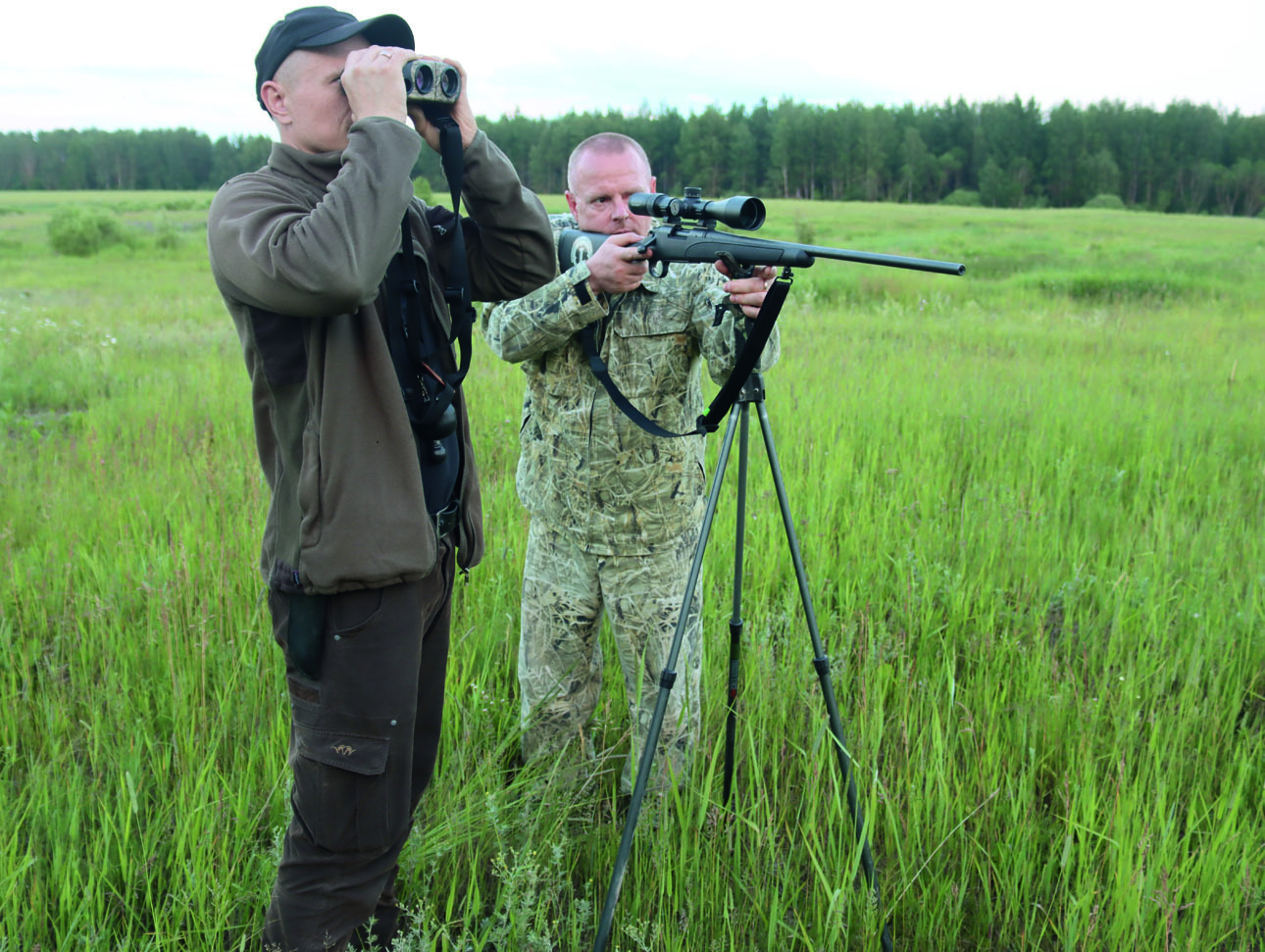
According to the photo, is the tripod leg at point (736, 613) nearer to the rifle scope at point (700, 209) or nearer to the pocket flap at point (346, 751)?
the rifle scope at point (700, 209)

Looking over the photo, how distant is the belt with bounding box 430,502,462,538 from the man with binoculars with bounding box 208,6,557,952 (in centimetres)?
2

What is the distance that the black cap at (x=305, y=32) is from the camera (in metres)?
1.65

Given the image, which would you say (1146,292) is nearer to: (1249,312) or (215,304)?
(1249,312)

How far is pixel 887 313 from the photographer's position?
12.1 m

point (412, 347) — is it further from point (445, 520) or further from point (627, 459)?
point (627, 459)

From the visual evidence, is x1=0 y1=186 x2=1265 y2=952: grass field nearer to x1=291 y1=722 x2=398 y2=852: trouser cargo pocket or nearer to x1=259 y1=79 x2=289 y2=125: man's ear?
x1=291 y1=722 x2=398 y2=852: trouser cargo pocket

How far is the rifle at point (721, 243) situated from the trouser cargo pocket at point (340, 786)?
1424 millimetres

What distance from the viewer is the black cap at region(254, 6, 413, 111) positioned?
5.40 ft

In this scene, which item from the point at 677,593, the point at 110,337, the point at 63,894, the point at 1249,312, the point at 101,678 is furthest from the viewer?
the point at 1249,312

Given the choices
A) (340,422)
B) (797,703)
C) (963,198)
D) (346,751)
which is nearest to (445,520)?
(340,422)

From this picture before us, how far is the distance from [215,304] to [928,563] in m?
13.3

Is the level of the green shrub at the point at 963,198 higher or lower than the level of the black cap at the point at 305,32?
higher

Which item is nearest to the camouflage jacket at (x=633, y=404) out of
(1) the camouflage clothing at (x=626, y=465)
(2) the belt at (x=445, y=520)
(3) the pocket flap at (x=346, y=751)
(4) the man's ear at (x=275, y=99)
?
(1) the camouflage clothing at (x=626, y=465)

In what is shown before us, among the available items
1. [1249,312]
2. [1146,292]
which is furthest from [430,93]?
[1146,292]
